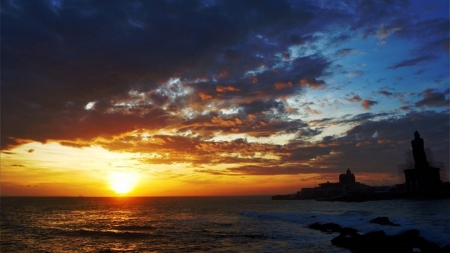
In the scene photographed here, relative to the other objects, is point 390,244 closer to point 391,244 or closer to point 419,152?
point 391,244

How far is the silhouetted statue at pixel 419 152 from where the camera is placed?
470ft

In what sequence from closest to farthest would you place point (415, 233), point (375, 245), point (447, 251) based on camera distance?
point (447, 251) < point (375, 245) < point (415, 233)

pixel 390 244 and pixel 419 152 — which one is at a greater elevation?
pixel 419 152

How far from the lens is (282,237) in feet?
148

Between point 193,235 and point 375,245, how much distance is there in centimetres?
2834

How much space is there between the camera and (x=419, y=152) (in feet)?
470

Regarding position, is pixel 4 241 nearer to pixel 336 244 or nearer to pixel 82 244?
pixel 82 244

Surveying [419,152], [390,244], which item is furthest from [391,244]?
[419,152]

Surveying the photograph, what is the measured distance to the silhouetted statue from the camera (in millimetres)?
143125

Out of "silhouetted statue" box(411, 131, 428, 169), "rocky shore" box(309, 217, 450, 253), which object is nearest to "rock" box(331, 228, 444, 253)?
"rocky shore" box(309, 217, 450, 253)

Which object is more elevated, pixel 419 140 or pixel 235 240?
pixel 419 140

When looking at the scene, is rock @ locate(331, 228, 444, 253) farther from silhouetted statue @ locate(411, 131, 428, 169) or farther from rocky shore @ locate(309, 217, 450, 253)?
silhouetted statue @ locate(411, 131, 428, 169)

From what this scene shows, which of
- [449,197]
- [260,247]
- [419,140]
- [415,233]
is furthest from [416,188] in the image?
[260,247]

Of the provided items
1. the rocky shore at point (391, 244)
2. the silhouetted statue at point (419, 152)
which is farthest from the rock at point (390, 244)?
the silhouetted statue at point (419, 152)
